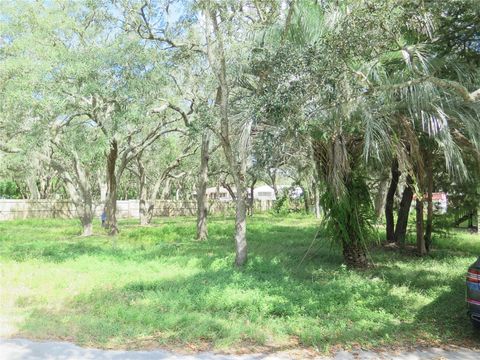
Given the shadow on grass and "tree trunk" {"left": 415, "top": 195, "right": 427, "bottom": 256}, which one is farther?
"tree trunk" {"left": 415, "top": 195, "right": 427, "bottom": 256}

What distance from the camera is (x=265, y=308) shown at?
6934mm

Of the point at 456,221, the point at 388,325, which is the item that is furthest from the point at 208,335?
the point at 456,221

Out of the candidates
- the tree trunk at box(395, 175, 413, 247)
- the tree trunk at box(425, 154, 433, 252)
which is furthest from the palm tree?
the tree trunk at box(395, 175, 413, 247)

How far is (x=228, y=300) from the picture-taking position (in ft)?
24.0

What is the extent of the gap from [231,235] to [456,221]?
8685mm

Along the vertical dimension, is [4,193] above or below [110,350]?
above

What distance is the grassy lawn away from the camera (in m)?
5.88

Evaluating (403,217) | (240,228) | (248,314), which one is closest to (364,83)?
(248,314)

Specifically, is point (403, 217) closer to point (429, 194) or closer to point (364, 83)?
point (429, 194)

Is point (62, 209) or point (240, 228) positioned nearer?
point (240, 228)

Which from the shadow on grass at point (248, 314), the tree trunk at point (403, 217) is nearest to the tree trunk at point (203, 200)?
the tree trunk at point (403, 217)

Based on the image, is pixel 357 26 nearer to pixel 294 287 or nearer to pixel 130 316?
pixel 294 287

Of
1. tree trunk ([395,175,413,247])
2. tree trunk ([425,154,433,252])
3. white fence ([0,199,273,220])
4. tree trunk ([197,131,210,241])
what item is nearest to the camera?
tree trunk ([425,154,433,252])

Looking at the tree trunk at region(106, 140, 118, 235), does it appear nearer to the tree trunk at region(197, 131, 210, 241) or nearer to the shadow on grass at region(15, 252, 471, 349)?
the tree trunk at region(197, 131, 210, 241)
